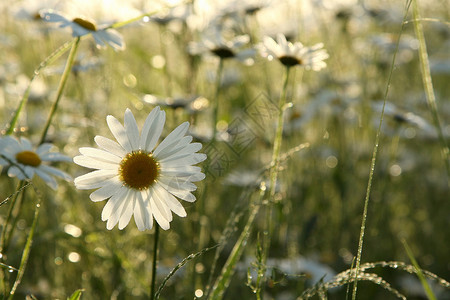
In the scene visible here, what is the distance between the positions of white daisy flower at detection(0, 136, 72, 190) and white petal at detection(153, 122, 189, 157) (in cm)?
50

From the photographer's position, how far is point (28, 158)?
1.51 metres

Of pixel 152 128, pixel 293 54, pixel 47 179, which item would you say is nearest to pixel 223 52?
pixel 293 54

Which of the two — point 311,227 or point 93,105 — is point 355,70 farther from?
point 311,227

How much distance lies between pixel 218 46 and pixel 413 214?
1.68 m

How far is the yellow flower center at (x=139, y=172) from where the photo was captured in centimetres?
106

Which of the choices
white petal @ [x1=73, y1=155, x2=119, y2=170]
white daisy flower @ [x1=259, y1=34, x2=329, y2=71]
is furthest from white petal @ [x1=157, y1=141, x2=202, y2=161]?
white daisy flower @ [x1=259, y1=34, x2=329, y2=71]

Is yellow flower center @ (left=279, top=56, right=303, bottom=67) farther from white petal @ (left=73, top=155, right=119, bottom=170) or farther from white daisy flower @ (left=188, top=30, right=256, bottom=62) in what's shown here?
white petal @ (left=73, top=155, right=119, bottom=170)

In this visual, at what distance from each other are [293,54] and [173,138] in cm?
78

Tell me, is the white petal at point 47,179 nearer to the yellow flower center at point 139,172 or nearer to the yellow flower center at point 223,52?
the yellow flower center at point 139,172

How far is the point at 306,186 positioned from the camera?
292 cm

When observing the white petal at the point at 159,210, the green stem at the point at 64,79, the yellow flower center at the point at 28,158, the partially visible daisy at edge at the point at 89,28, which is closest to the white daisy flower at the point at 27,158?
the yellow flower center at the point at 28,158

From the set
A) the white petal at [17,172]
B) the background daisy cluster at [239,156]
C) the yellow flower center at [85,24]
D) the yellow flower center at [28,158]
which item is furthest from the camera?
the background daisy cluster at [239,156]

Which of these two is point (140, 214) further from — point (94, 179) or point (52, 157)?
point (52, 157)

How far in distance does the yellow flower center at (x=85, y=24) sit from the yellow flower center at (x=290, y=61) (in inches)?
24.1
